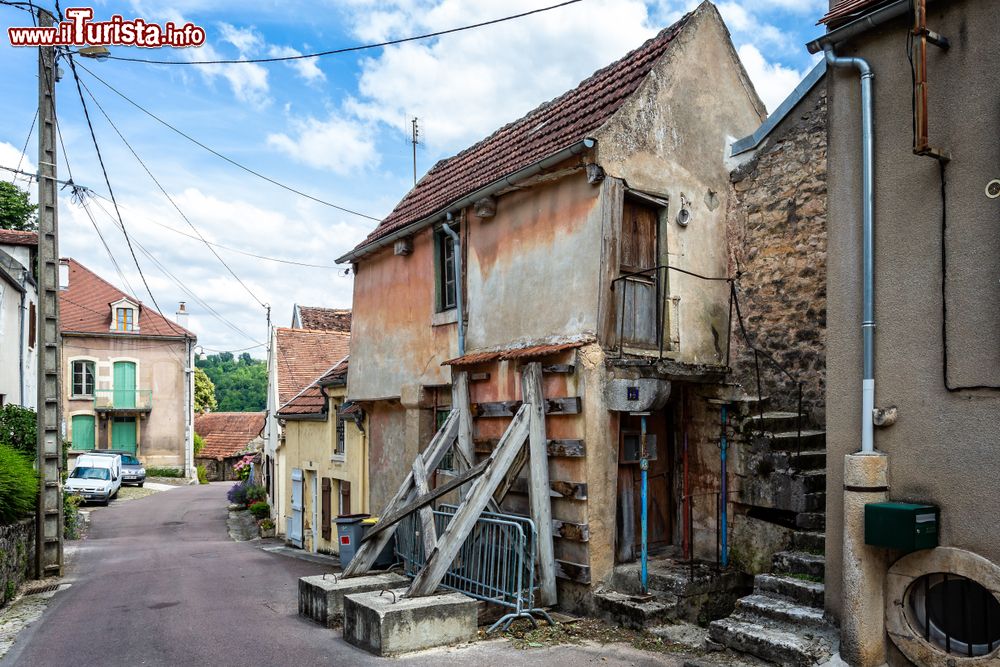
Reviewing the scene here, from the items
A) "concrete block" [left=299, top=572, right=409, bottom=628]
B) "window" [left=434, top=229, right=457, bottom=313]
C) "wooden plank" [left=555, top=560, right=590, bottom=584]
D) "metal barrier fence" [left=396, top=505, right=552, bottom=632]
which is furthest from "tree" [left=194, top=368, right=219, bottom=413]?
"wooden plank" [left=555, top=560, right=590, bottom=584]

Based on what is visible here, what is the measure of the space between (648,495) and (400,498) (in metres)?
3.27

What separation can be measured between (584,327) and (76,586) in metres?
9.89

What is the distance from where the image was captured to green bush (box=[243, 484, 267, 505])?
96.6ft

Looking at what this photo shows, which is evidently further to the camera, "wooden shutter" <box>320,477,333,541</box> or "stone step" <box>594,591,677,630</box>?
"wooden shutter" <box>320,477,333,541</box>

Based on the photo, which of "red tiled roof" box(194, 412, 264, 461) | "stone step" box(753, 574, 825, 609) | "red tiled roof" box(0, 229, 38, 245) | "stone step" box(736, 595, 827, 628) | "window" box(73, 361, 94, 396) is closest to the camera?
"stone step" box(736, 595, 827, 628)

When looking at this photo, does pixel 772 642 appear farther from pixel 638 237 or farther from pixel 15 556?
pixel 15 556

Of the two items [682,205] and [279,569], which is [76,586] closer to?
[279,569]

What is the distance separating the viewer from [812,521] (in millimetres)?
8039

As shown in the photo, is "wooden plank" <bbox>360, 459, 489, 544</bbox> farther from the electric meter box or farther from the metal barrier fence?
the electric meter box

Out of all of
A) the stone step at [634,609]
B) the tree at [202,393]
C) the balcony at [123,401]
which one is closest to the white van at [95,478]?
the balcony at [123,401]

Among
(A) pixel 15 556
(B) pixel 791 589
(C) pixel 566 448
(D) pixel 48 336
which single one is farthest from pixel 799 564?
(D) pixel 48 336

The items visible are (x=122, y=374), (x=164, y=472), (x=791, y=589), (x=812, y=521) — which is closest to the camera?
(x=791, y=589)

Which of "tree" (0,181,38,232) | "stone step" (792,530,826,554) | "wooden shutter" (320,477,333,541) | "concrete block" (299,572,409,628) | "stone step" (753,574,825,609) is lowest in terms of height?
"wooden shutter" (320,477,333,541)

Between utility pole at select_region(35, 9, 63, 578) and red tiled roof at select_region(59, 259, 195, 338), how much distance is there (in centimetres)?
2606
